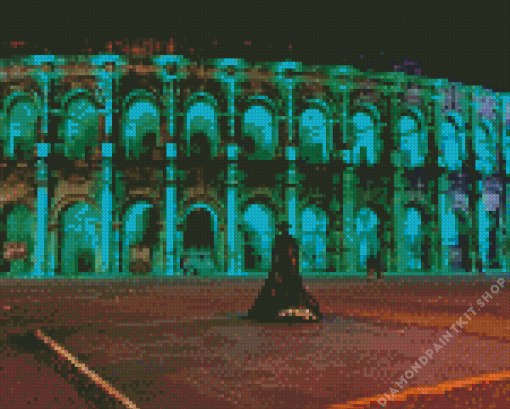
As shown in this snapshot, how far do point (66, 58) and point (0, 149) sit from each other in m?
5.06

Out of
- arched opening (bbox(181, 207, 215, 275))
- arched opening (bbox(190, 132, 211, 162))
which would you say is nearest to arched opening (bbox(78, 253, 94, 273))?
arched opening (bbox(181, 207, 215, 275))

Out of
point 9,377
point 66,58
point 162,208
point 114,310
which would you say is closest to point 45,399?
point 9,377

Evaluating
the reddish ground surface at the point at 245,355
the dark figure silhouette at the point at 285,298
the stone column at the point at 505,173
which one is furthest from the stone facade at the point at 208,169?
the dark figure silhouette at the point at 285,298

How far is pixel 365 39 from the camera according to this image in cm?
2828

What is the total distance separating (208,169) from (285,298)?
16857 mm

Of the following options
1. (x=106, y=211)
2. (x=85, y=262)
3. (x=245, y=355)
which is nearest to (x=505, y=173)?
(x=106, y=211)

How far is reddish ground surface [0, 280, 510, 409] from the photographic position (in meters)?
4.87

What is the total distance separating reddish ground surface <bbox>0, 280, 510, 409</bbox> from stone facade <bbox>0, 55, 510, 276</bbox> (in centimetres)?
1295

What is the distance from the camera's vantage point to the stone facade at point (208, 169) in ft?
85.1

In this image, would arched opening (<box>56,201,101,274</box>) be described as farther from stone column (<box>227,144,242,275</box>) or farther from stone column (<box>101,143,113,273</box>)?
stone column (<box>227,144,242,275</box>)

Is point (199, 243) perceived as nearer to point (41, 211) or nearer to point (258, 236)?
point (258, 236)

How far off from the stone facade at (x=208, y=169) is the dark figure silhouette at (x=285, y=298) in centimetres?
1579

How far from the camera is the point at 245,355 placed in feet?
22.1

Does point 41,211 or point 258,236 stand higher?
point 41,211
